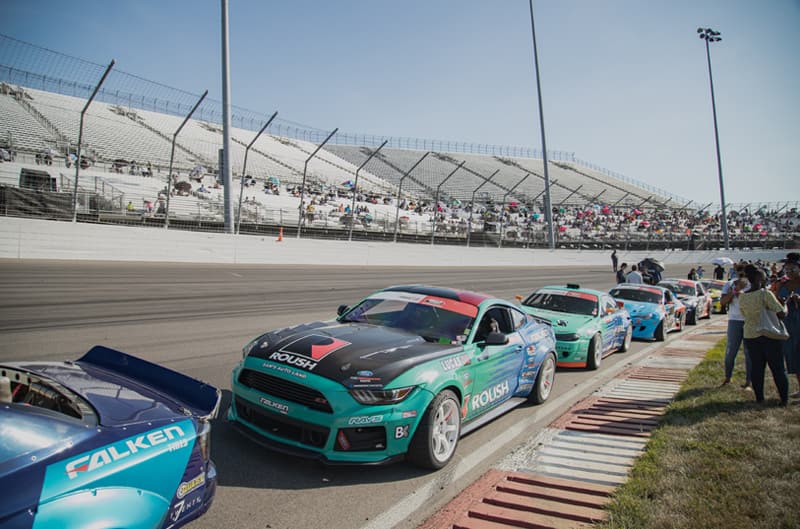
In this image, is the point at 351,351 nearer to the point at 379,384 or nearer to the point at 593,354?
the point at 379,384

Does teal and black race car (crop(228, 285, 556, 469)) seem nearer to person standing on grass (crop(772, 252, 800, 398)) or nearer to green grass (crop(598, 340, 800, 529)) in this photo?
green grass (crop(598, 340, 800, 529))

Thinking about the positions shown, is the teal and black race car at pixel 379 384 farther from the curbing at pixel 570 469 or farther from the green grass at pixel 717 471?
the green grass at pixel 717 471

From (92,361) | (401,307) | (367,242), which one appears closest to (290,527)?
(92,361)

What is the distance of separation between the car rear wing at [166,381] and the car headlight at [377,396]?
1087 mm

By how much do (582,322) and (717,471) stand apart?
15.6 ft

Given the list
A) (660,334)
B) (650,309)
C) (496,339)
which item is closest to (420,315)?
(496,339)

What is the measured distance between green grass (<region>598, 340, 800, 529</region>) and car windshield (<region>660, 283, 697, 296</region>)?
35.0 ft

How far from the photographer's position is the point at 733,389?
726cm

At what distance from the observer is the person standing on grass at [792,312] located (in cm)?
705

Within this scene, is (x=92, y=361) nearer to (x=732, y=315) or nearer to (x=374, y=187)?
(x=732, y=315)

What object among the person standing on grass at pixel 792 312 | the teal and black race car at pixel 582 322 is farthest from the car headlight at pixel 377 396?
the person standing on grass at pixel 792 312

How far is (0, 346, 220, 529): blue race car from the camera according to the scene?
209 cm

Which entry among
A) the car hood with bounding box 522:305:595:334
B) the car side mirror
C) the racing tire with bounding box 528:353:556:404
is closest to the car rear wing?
the car side mirror

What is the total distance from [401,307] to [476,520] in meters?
2.63
